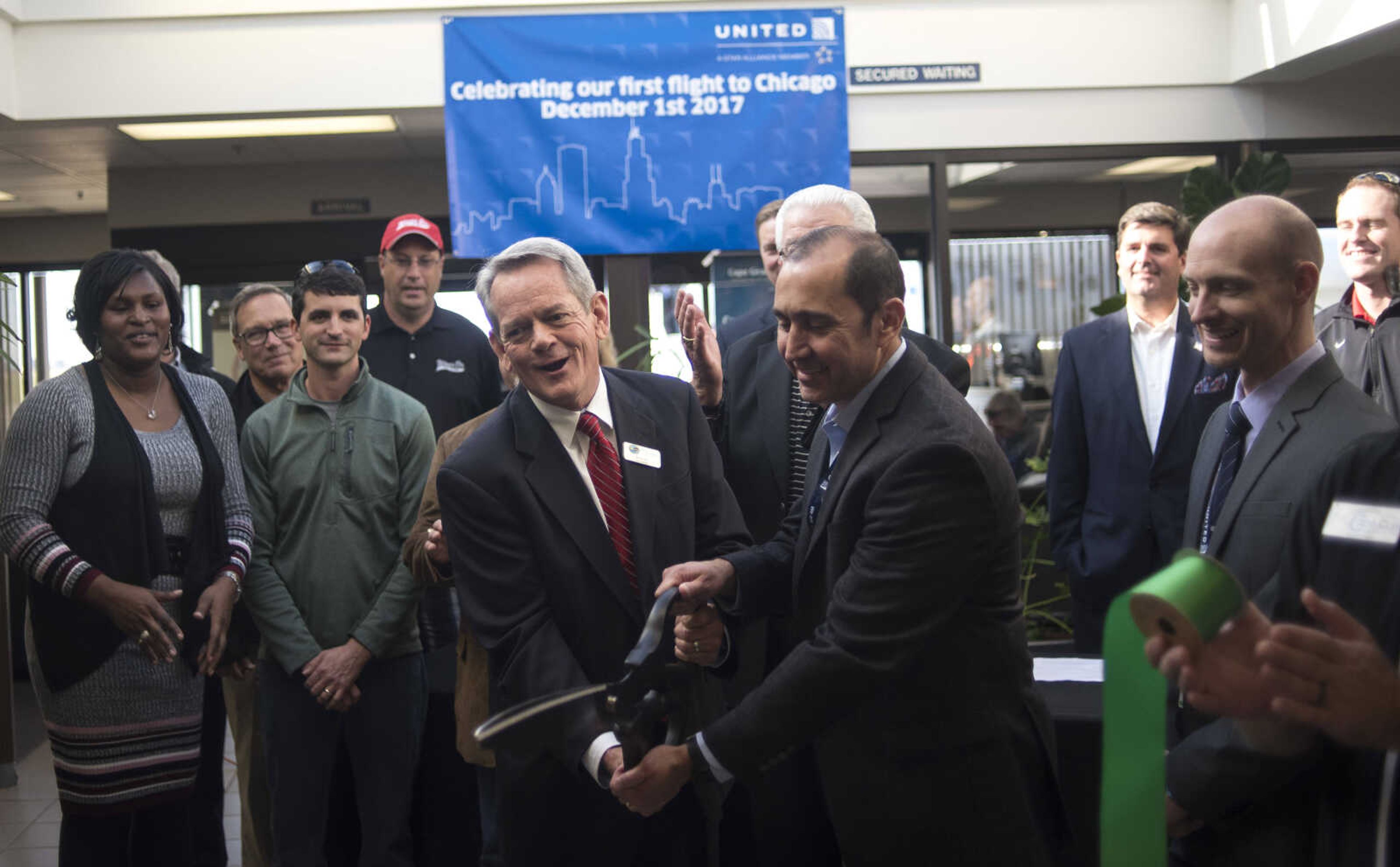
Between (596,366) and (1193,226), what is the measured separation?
3143 mm

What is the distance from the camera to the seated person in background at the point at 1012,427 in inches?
249

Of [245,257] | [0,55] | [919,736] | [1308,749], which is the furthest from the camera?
[245,257]

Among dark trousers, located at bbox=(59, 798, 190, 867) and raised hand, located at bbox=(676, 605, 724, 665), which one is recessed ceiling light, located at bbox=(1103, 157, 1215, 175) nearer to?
raised hand, located at bbox=(676, 605, 724, 665)

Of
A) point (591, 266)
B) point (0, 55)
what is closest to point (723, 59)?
point (591, 266)

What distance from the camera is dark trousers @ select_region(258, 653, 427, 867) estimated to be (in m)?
3.08

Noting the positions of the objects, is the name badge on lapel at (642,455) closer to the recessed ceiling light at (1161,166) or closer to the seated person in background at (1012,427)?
the seated person in background at (1012,427)

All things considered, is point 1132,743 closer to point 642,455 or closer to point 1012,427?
point 642,455

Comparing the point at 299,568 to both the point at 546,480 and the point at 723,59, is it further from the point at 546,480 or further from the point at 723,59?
the point at 723,59

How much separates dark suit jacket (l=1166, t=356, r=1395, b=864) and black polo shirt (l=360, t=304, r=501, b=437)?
2.75 m

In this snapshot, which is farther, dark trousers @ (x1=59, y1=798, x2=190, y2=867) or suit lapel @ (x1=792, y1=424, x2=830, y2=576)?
dark trousers @ (x1=59, y1=798, x2=190, y2=867)

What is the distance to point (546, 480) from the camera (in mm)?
2197

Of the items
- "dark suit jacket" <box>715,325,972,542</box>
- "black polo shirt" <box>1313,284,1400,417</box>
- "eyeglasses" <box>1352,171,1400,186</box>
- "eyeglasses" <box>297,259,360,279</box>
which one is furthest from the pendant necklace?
"eyeglasses" <box>1352,171,1400,186</box>

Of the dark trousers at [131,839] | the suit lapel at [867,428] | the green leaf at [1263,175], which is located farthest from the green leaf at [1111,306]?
the dark trousers at [131,839]

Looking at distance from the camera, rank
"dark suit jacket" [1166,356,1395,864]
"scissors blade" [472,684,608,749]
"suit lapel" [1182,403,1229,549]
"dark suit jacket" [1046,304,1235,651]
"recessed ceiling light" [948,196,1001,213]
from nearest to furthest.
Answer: "dark suit jacket" [1166,356,1395,864]
"scissors blade" [472,684,608,749]
"suit lapel" [1182,403,1229,549]
"dark suit jacket" [1046,304,1235,651]
"recessed ceiling light" [948,196,1001,213]
